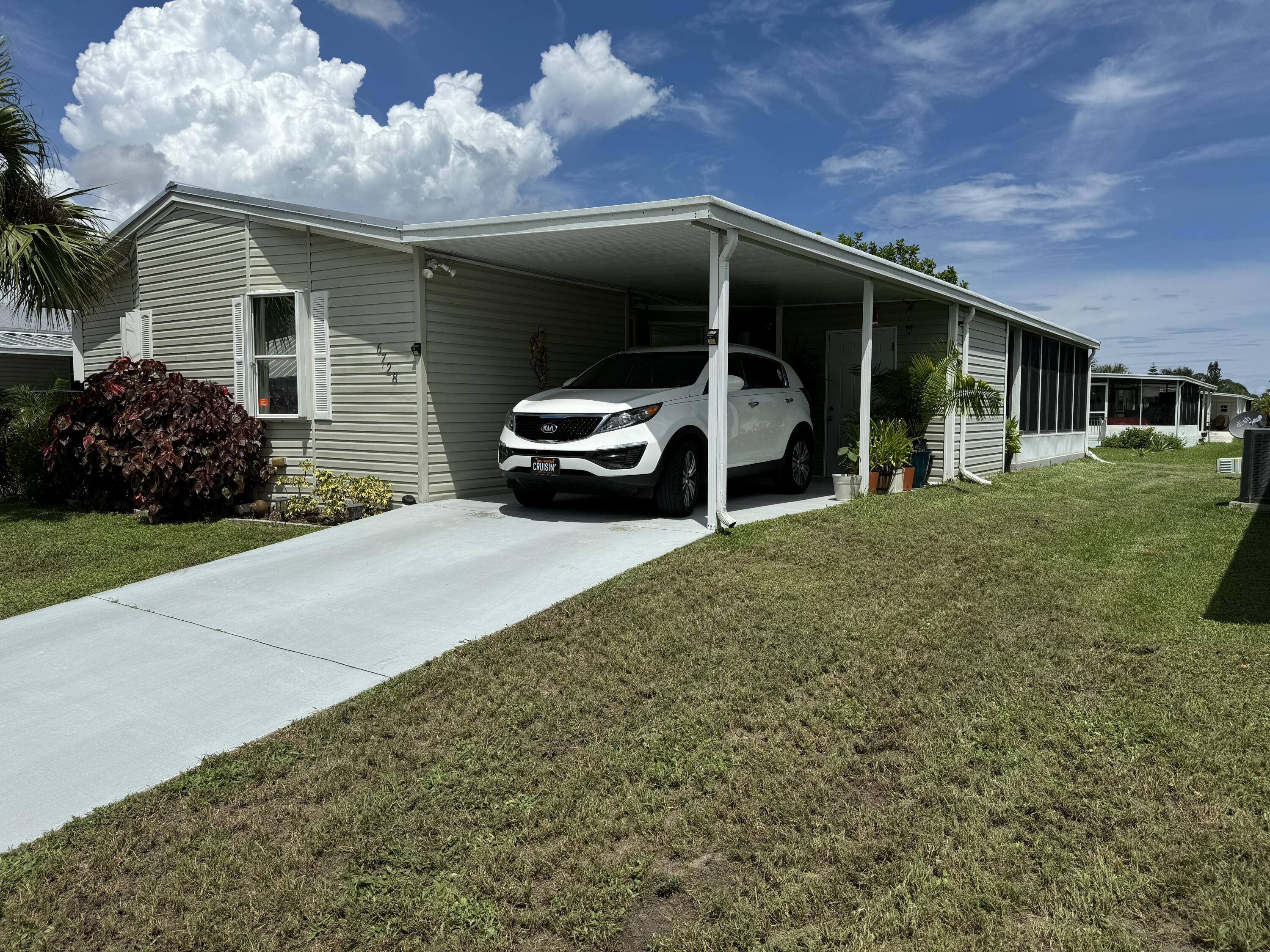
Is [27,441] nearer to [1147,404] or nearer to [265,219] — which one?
[265,219]

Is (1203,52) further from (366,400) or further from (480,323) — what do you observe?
(366,400)

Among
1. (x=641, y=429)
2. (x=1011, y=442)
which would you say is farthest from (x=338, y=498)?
(x=1011, y=442)

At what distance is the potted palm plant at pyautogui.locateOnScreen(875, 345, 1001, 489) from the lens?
12.1 metres

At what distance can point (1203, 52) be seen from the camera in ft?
38.8

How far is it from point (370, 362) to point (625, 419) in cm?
357

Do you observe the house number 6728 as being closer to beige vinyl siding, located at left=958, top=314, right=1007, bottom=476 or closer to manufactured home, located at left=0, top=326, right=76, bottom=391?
beige vinyl siding, located at left=958, top=314, right=1007, bottom=476

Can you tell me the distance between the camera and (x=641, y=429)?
8.34 m

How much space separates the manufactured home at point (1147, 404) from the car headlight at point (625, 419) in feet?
96.0

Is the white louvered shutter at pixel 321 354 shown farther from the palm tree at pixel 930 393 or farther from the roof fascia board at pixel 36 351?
the roof fascia board at pixel 36 351

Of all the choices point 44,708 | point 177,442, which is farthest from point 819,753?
point 177,442

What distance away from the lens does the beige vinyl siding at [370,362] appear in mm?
9953

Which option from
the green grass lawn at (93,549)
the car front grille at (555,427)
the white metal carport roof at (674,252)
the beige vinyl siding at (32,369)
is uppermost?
the white metal carport roof at (674,252)

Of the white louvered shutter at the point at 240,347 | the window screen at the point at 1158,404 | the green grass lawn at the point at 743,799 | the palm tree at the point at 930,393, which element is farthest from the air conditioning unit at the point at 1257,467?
the window screen at the point at 1158,404

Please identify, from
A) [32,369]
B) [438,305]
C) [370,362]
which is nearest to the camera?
[438,305]
